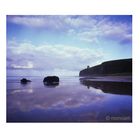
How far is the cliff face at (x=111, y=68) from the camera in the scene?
2.43 m

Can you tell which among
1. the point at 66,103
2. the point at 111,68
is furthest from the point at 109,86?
the point at 66,103

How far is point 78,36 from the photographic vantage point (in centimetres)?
246

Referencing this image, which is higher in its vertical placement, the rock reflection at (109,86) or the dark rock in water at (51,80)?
the dark rock in water at (51,80)

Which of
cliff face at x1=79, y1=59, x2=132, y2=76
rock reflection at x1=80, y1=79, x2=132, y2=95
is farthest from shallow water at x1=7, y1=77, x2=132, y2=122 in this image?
cliff face at x1=79, y1=59, x2=132, y2=76

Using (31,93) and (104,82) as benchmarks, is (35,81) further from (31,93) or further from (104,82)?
(104,82)

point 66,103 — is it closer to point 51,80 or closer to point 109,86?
point 51,80

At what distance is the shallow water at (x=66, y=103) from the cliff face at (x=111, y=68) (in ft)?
0.41

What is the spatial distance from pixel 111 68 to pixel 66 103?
54 cm

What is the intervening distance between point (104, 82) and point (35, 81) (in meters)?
0.66

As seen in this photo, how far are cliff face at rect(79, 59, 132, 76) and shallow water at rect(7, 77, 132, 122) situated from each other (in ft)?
0.41

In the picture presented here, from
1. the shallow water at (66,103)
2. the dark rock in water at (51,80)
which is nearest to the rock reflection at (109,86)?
the shallow water at (66,103)

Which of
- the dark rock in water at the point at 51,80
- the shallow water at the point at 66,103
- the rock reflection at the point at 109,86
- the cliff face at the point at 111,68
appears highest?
the cliff face at the point at 111,68

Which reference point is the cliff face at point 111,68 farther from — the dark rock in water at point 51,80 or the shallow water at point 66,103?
the dark rock in water at point 51,80
